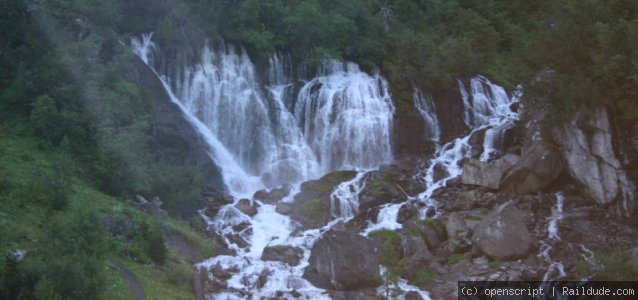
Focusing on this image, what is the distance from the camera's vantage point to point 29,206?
21797 millimetres

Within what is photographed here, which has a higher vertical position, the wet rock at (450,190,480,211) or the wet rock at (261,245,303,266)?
the wet rock at (450,190,480,211)

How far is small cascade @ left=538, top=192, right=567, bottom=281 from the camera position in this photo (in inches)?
882

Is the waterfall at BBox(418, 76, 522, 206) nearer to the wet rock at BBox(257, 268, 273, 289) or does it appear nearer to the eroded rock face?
the eroded rock face

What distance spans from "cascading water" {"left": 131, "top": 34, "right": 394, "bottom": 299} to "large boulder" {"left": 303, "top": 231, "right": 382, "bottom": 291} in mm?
5531

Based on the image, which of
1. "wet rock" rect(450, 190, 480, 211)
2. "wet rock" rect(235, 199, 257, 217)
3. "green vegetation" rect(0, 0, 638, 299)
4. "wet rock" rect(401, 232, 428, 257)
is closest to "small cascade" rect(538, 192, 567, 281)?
"green vegetation" rect(0, 0, 638, 299)

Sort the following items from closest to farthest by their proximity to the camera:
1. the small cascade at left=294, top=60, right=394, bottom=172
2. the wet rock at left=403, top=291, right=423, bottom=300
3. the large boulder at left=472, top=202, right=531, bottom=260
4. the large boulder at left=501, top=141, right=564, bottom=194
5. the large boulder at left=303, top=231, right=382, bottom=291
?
the wet rock at left=403, top=291, right=423, bottom=300 < the large boulder at left=303, top=231, right=382, bottom=291 < the large boulder at left=472, top=202, right=531, bottom=260 < the large boulder at left=501, top=141, right=564, bottom=194 < the small cascade at left=294, top=60, right=394, bottom=172

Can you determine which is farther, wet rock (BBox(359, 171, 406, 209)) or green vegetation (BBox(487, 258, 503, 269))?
wet rock (BBox(359, 171, 406, 209))

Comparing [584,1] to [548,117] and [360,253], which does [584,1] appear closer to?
[548,117]

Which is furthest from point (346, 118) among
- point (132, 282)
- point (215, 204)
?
point (132, 282)

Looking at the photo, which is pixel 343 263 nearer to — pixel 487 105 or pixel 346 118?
pixel 346 118

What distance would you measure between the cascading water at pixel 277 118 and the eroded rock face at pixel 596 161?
9.05 meters

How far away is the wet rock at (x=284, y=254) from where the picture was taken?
24.9 m

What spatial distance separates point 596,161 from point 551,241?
12.6 ft

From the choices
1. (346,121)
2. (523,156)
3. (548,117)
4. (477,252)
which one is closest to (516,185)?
(523,156)
